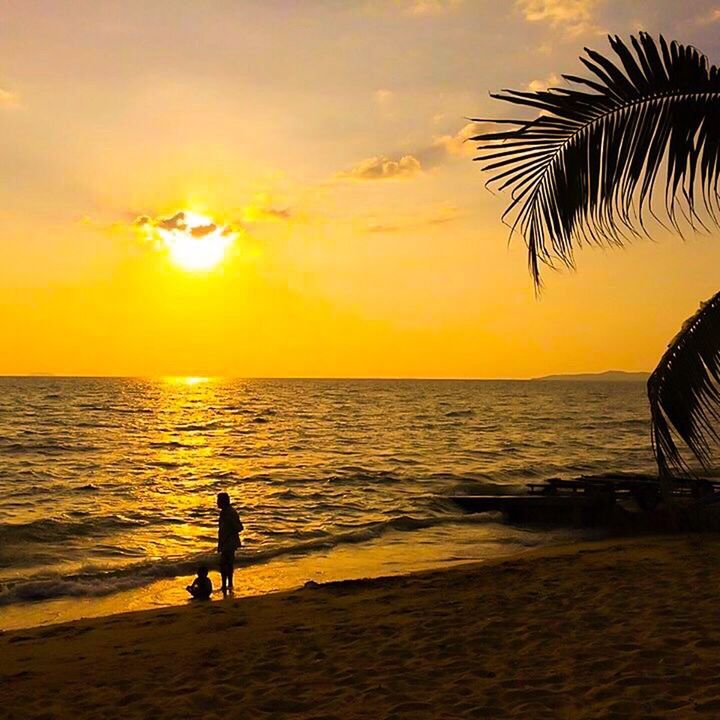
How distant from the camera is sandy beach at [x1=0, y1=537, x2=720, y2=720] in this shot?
7043 millimetres

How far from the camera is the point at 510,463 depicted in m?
43.1

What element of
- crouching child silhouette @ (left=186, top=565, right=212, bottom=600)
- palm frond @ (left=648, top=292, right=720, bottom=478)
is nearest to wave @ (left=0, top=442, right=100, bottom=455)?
crouching child silhouette @ (left=186, top=565, right=212, bottom=600)

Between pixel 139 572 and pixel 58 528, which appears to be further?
pixel 58 528

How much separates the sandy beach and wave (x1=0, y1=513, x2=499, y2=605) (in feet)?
11.6

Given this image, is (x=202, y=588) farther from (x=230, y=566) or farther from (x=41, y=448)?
(x=41, y=448)

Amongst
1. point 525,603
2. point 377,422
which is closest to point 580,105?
point 525,603

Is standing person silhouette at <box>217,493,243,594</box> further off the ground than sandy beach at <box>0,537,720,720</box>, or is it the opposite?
standing person silhouette at <box>217,493,243,594</box>

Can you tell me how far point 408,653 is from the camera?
8812mm

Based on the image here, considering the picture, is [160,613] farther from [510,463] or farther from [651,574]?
[510,463]

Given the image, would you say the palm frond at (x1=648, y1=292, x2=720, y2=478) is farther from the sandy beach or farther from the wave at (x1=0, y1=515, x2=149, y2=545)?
the wave at (x1=0, y1=515, x2=149, y2=545)

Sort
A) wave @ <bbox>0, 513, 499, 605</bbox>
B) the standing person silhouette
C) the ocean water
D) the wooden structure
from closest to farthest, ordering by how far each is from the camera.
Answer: the standing person silhouette → wave @ <bbox>0, 513, 499, 605</bbox> → the ocean water → the wooden structure

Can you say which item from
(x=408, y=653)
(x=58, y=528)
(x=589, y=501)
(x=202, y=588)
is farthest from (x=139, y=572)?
(x=589, y=501)

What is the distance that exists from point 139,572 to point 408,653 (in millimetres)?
10537

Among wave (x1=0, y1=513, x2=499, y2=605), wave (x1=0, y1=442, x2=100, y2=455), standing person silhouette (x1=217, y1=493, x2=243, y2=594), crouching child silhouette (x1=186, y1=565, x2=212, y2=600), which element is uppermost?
wave (x1=0, y1=442, x2=100, y2=455)
